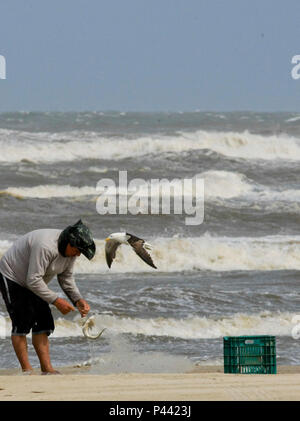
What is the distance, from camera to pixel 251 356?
8.10m

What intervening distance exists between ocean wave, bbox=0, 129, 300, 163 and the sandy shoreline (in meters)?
27.0

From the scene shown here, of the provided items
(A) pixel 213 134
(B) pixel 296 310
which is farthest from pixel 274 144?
(B) pixel 296 310

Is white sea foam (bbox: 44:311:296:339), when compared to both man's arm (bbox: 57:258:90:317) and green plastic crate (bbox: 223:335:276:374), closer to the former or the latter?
green plastic crate (bbox: 223:335:276:374)

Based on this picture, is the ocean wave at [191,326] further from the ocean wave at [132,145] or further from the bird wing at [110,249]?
the ocean wave at [132,145]

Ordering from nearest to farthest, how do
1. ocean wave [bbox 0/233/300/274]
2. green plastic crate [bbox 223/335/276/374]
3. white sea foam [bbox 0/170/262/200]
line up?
green plastic crate [bbox 223/335/276/374] < ocean wave [bbox 0/233/300/274] < white sea foam [bbox 0/170/262/200]

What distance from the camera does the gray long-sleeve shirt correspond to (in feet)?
24.8

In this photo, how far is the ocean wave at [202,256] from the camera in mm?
16891

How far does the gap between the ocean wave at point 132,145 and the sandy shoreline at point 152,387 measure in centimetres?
2699

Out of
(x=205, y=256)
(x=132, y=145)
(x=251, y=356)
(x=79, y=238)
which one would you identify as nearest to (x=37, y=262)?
(x=79, y=238)

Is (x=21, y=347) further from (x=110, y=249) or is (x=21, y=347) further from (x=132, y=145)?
(x=132, y=145)

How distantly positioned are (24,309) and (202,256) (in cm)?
1043

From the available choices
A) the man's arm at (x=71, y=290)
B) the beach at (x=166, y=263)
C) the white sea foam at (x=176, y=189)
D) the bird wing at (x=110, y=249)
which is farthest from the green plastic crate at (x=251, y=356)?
the white sea foam at (x=176, y=189)

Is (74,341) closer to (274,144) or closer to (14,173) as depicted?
(14,173)

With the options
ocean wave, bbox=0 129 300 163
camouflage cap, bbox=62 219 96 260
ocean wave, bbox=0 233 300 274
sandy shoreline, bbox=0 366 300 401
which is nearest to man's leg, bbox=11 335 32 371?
sandy shoreline, bbox=0 366 300 401
